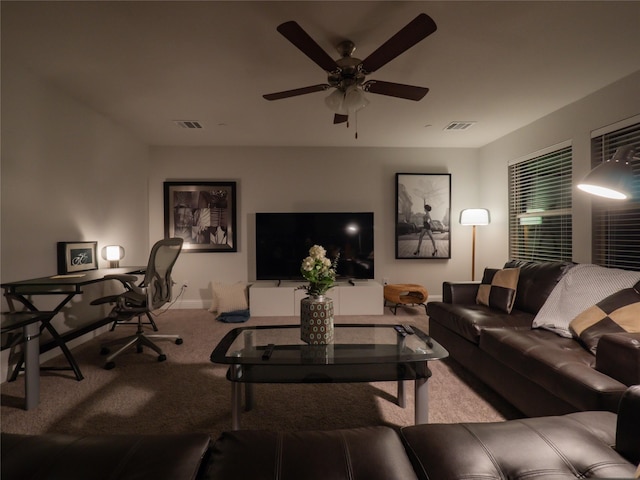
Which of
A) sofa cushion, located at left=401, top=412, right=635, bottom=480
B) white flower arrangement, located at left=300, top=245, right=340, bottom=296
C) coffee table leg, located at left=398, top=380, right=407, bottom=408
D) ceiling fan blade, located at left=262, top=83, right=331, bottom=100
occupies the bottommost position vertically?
coffee table leg, located at left=398, top=380, right=407, bottom=408

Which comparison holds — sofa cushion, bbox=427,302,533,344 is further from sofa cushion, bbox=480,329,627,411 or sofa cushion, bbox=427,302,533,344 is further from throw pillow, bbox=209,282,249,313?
throw pillow, bbox=209,282,249,313

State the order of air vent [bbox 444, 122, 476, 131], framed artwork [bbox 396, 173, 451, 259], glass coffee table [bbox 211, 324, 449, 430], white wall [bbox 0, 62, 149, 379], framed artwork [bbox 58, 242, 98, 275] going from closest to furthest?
glass coffee table [bbox 211, 324, 449, 430], white wall [bbox 0, 62, 149, 379], framed artwork [bbox 58, 242, 98, 275], air vent [bbox 444, 122, 476, 131], framed artwork [bbox 396, 173, 451, 259]

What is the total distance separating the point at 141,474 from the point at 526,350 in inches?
76.2

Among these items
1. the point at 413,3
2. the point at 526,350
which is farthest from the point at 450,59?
the point at 526,350

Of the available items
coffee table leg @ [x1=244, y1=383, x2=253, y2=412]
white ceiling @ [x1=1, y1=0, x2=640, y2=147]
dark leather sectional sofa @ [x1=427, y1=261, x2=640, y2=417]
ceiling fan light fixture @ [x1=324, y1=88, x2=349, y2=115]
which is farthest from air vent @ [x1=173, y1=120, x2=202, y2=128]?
dark leather sectional sofa @ [x1=427, y1=261, x2=640, y2=417]

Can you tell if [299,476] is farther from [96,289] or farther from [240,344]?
[96,289]

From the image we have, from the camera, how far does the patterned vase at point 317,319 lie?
6.02 ft

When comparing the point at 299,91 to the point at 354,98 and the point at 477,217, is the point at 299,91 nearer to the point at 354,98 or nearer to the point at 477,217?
the point at 354,98

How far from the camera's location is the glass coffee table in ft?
5.24

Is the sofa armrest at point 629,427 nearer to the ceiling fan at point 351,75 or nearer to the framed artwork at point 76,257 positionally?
the ceiling fan at point 351,75

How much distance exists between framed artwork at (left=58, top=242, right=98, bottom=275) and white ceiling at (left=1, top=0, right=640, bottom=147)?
58.6 inches

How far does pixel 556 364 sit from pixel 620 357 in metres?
0.26

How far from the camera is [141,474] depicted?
2.53ft

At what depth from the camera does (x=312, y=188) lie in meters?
4.67
